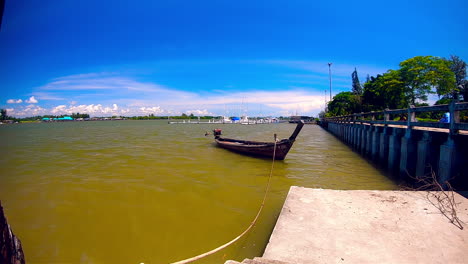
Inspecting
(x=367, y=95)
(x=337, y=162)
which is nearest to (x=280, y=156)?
(x=337, y=162)

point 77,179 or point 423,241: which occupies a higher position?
point 423,241

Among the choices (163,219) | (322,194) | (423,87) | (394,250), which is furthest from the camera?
(423,87)

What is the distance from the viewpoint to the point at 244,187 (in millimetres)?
8289

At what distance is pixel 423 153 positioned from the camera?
283 inches

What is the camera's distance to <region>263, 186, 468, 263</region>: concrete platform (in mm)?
2824

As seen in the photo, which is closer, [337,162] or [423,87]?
[337,162]

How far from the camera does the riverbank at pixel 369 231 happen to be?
9.27 ft

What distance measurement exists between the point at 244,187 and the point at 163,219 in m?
3.28

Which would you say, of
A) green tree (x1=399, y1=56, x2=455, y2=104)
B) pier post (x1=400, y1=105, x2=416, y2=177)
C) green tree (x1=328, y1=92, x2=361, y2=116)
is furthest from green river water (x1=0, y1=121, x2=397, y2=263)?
green tree (x1=328, y1=92, x2=361, y2=116)

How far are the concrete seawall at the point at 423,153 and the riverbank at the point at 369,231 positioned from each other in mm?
1942

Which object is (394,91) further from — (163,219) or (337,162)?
(163,219)

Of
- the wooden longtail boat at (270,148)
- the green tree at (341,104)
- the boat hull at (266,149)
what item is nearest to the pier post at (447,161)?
the wooden longtail boat at (270,148)

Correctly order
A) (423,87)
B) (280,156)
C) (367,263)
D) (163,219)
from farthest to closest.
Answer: (423,87) → (280,156) → (163,219) → (367,263)

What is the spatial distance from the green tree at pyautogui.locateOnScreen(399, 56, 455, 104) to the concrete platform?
1291 inches
